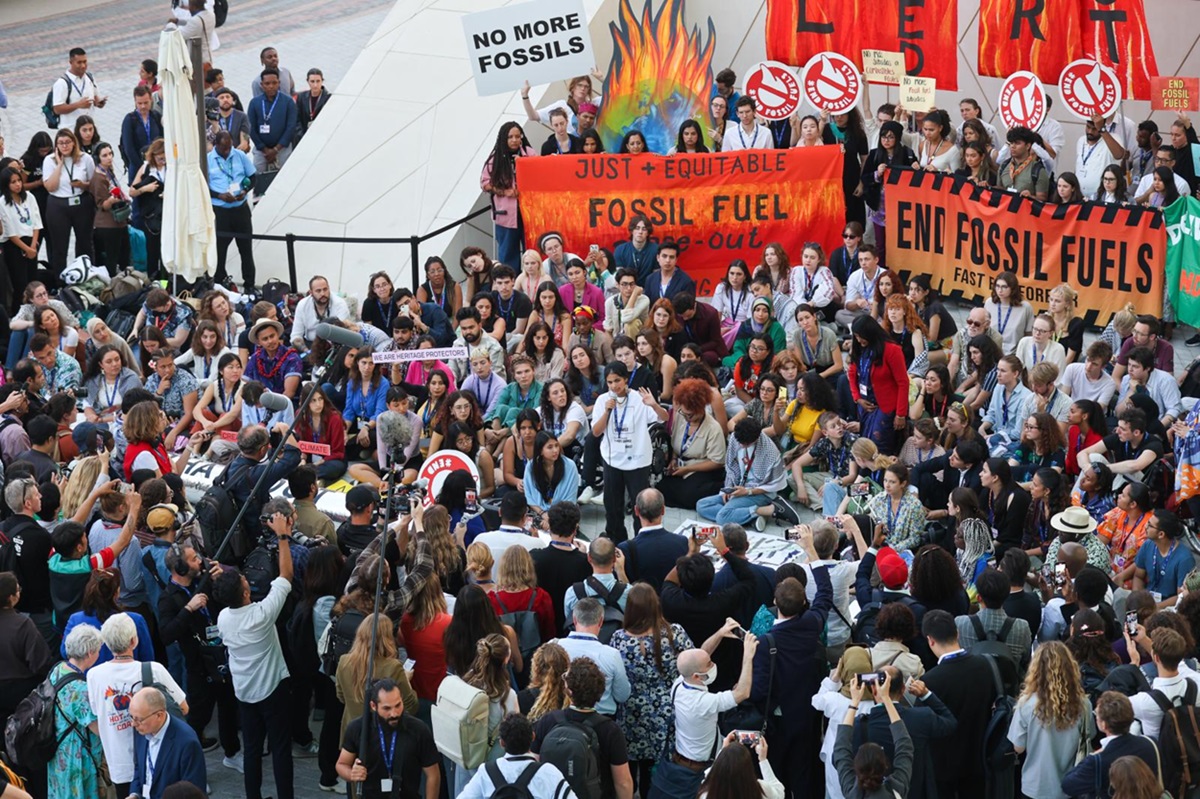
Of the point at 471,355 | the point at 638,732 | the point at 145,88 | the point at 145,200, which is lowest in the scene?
the point at 638,732

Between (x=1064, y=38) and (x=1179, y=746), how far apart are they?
9.32 metres

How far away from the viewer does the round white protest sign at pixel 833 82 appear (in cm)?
1683

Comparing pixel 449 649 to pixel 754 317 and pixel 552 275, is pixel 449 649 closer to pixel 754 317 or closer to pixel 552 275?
pixel 754 317

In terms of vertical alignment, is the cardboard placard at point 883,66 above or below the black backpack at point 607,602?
above

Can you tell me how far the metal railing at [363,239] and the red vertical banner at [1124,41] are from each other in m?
6.51

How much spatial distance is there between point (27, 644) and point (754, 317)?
7298 millimetres

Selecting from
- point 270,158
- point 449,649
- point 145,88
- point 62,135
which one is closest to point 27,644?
point 449,649

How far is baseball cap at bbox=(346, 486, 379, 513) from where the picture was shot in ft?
35.4

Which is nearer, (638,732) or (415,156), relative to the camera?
(638,732)

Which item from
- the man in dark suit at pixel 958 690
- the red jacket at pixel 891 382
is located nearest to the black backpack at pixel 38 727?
the man in dark suit at pixel 958 690

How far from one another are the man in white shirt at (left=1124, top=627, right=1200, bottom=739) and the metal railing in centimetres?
1043

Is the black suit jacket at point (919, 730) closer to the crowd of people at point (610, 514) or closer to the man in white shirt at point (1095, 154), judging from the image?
the crowd of people at point (610, 514)

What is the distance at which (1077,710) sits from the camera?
8.62 meters

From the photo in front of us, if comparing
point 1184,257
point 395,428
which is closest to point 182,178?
point 395,428
